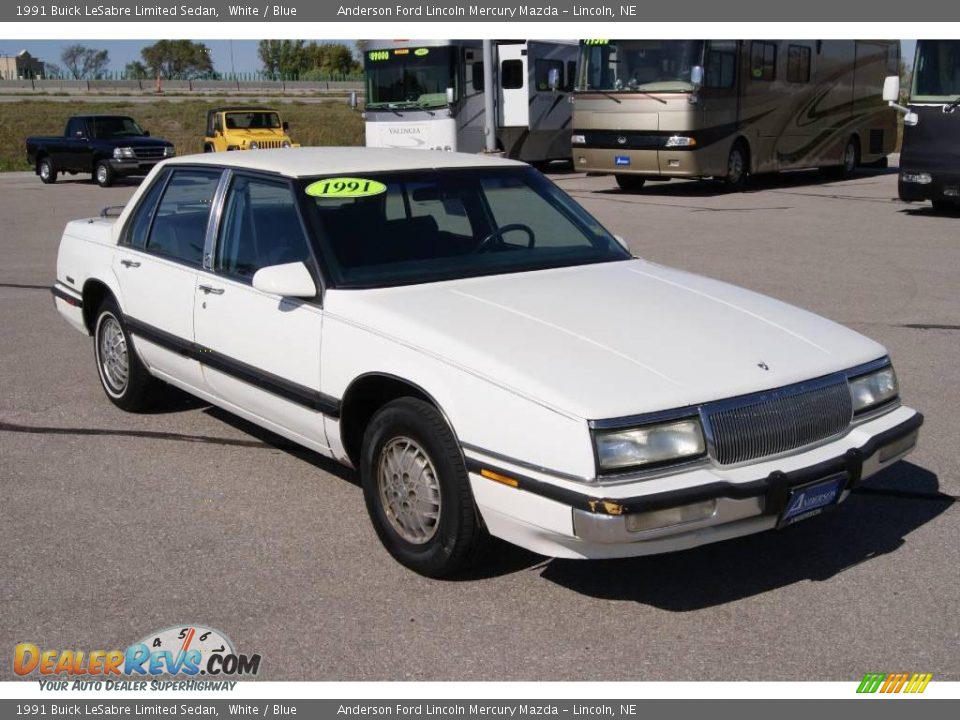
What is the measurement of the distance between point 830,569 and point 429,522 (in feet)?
5.24

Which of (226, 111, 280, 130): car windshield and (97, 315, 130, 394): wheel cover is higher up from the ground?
(226, 111, 280, 130): car windshield

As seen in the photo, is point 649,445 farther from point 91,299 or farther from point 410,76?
point 410,76

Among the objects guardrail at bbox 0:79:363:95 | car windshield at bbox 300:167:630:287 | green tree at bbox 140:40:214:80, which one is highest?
green tree at bbox 140:40:214:80

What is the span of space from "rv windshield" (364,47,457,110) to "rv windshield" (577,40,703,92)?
12.8 feet

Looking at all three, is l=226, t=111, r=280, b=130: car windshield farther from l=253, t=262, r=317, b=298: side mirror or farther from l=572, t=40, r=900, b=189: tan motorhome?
l=253, t=262, r=317, b=298: side mirror

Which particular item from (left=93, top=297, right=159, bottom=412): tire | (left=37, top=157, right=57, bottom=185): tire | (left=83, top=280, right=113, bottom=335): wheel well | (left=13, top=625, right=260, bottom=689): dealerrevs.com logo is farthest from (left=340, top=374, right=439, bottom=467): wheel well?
(left=37, top=157, right=57, bottom=185): tire

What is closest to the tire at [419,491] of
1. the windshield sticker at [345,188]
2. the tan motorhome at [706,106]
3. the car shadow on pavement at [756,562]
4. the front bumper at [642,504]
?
the front bumper at [642,504]

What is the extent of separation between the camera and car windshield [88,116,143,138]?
27.0 meters

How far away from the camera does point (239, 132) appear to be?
27.2 m

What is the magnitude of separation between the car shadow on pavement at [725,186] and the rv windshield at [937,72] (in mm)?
6464

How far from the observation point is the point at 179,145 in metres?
45.9

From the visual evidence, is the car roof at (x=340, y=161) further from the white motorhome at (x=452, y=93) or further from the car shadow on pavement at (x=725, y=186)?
the white motorhome at (x=452, y=93)

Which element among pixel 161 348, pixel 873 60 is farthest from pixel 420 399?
pixel 873 60

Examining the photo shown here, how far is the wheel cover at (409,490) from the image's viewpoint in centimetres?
429
